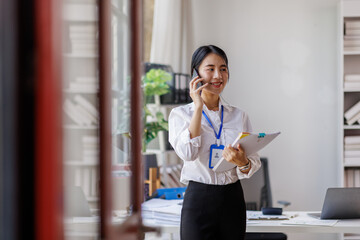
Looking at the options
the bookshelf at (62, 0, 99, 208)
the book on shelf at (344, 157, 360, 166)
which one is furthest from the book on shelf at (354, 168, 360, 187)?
the bookshelf at (62, 0, 99, 208)

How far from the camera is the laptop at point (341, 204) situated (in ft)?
8.96

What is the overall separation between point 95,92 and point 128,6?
267mm

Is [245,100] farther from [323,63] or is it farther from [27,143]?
[27,143]

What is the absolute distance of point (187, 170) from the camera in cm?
243

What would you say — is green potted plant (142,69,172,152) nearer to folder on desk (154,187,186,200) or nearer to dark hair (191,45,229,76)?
folder on desk (154,187,186,200)

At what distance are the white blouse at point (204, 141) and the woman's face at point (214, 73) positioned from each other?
0.34 ft

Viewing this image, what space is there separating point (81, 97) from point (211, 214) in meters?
1.72

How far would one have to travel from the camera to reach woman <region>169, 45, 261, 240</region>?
2.33 metres

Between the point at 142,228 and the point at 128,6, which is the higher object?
the point at 128,6

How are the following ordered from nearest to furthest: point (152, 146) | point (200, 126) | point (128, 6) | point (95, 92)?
1. point (95, 92)
2. point (128, 6)
3. point (200, 126)
4. point (152, 146)

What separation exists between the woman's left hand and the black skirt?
4.8 inches

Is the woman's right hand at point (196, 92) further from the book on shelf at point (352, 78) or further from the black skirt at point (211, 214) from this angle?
the book on shelf at point (352, 78)

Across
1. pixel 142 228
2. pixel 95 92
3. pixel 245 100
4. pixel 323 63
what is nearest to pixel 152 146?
pixel 245 100

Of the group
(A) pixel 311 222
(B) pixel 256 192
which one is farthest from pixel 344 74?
(A) pixel 311 222
